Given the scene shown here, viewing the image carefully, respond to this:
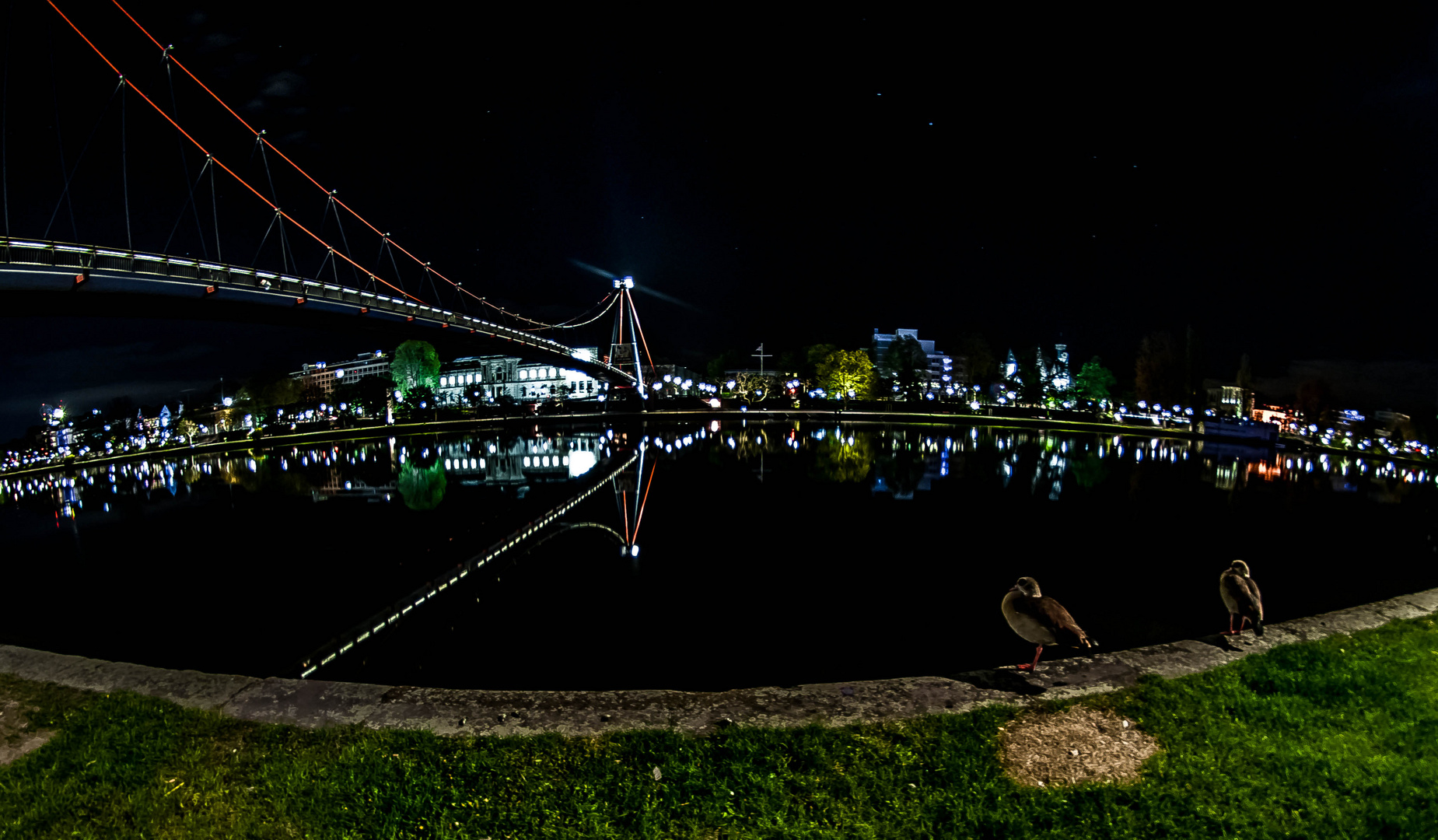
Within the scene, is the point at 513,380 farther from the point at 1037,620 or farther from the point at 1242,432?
the point at 1037,620

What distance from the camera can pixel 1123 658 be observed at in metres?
4.39

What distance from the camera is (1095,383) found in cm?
6234

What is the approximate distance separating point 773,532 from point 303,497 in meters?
12.0

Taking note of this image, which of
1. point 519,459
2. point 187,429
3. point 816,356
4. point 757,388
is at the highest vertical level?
point 816,356

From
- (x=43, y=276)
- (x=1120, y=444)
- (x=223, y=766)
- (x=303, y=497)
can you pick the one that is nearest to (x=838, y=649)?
(x=223, y=766)

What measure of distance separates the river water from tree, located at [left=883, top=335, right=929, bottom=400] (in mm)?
56199

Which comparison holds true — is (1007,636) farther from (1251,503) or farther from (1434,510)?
(1434,510)

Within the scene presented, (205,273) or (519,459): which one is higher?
(205,273)

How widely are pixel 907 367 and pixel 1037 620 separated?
246 feet

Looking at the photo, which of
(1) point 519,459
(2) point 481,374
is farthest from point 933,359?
(1) point 519,459

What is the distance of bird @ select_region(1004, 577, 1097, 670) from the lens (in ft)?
13.4

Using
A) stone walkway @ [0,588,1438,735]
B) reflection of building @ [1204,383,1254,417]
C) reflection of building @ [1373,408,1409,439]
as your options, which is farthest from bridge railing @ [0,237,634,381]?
reflection of building @ [1204,383,1254,417]

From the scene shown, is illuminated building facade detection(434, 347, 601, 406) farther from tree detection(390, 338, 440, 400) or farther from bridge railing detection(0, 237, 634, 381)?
bridge railing detection(0, 237, 634, 381)

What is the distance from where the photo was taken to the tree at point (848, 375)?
73.8m
